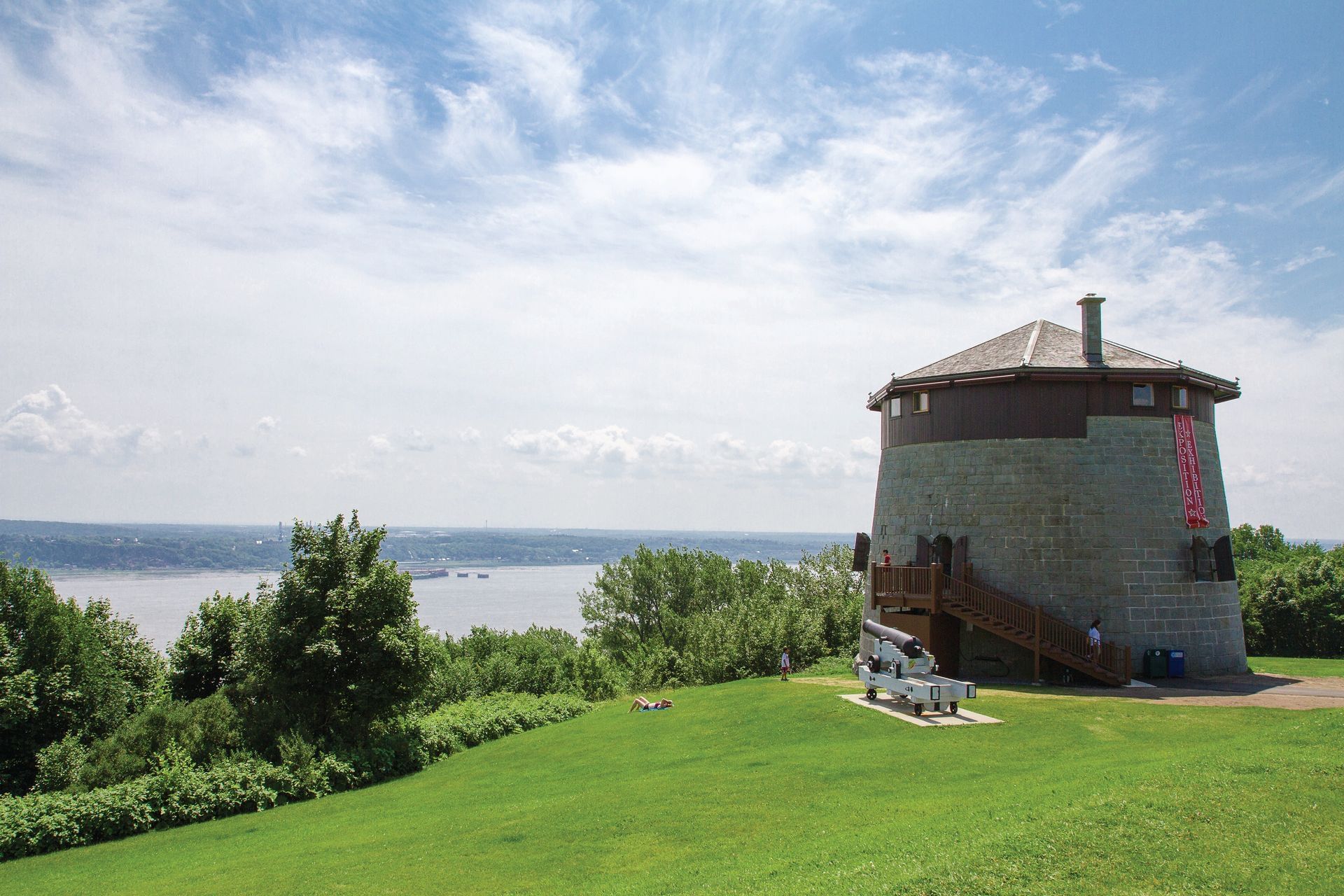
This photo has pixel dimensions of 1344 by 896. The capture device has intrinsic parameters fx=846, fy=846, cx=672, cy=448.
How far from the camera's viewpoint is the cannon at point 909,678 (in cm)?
1866

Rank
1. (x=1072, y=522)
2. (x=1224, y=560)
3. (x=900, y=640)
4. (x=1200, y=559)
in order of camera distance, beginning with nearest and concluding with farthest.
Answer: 1. (x=900, y=640)
2. (x=1072, y=522)
3. (x=1200, y=559)
4. (x=1224, y=560)

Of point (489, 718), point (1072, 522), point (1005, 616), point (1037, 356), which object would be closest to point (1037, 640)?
point (1005, 616)

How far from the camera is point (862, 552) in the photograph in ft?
104

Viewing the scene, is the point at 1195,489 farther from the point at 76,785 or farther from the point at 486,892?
the point at 76,785

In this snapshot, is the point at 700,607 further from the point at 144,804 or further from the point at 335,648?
the point at 144,804

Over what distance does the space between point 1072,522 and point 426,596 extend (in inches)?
5055

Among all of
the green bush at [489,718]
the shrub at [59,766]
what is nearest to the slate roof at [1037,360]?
the green bush at [489,718]

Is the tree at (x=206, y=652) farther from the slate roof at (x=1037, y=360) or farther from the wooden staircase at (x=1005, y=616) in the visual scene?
the slate roof at (x=1037, y=360)

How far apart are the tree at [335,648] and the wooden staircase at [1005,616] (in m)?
14.3

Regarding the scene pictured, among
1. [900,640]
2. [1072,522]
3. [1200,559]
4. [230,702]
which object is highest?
[1072,522]

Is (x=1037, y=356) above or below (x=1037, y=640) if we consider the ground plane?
above

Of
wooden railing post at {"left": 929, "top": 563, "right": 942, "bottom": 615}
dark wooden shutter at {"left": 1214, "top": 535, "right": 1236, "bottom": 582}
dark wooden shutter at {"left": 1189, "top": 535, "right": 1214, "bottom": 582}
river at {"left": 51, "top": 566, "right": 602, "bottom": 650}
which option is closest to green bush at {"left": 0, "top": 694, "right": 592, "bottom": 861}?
wooden railing post at {"left": 929, "top": 563, "right": 942, "bottom": 615}

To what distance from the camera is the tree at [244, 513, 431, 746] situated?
79.7 ft

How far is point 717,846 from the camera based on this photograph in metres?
11.7
